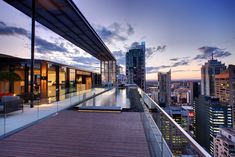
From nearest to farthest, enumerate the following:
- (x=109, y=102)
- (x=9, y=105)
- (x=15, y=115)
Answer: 1. (x=9, y=105)
2. (x=15, y=115)
3. (x=109, y=102)

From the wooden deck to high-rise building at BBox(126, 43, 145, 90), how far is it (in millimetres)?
60386

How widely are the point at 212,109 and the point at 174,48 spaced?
160ft

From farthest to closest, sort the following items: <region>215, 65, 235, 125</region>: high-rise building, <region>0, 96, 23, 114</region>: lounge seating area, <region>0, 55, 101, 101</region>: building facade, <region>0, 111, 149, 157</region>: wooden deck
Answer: <region>215, 65, 235, 125</region>: high-rise building, <region>0, 55, 101, 101</region>: building facade, <region>0, 96, 23, 114</region>: lounge seating area, <region>0, 111, 149, 157</region>: wooden deck

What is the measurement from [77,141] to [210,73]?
4662 inches

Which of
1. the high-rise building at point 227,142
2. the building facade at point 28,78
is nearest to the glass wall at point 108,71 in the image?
the building facade at point 28,78

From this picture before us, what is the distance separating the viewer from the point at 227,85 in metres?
79.9

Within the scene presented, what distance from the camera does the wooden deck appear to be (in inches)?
116

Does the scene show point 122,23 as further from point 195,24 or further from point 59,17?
point 59,17

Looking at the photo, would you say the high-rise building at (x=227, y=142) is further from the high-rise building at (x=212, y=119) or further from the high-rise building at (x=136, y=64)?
the high-rise building at (x=136, y=64)

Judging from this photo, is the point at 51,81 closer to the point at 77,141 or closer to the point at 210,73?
the point at 77,141

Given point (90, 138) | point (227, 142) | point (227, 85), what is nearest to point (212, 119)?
point (227, 85)

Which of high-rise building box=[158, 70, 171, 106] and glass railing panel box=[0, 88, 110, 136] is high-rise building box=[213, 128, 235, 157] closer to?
glass railing panel box=[0, 88, 110, 136]

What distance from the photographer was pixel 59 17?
10.0 m

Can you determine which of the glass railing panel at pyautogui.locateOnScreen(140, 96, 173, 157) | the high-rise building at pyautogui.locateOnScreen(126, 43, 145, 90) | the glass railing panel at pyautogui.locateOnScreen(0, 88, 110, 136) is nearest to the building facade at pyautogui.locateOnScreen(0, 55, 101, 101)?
the glass railing panel at pyautogui.locateOnScreen(0, 88, 110, 136)
